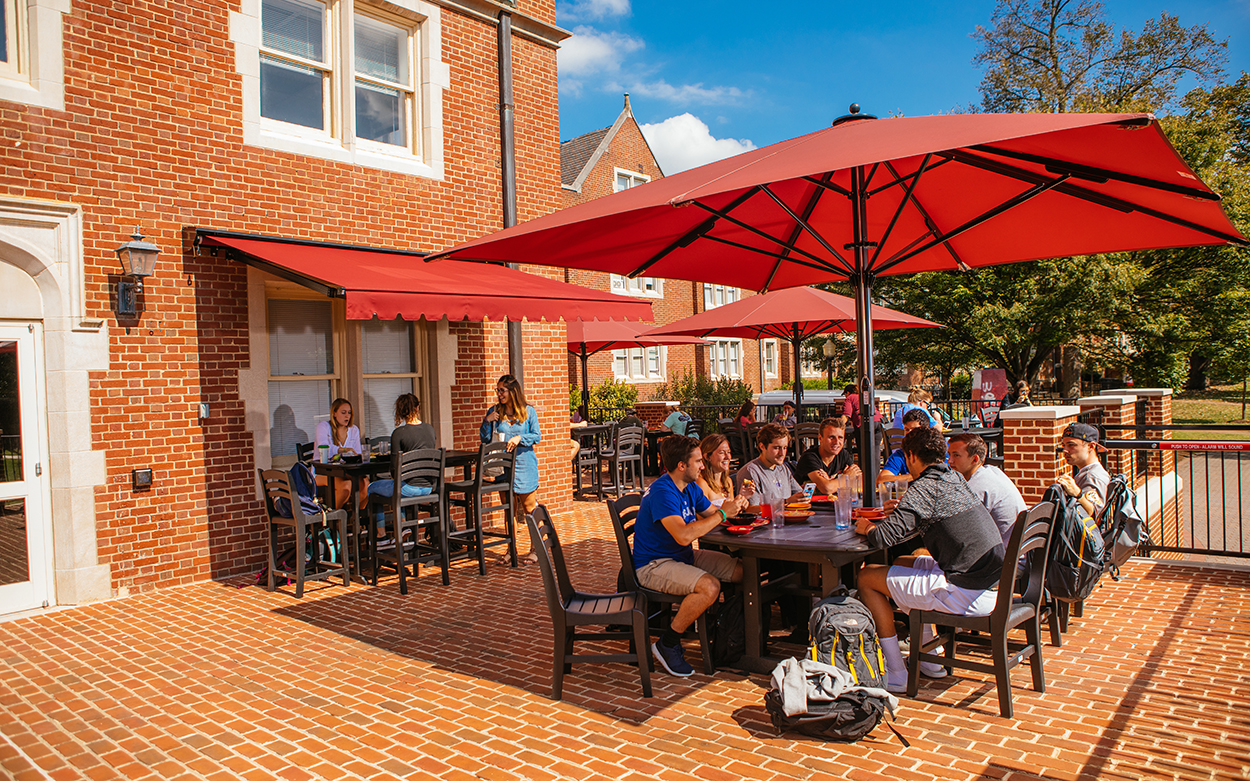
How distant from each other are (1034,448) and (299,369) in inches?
292

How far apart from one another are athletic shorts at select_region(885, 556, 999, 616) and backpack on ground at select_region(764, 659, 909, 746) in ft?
1.71

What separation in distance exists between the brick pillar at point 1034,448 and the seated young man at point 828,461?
6.56 ft

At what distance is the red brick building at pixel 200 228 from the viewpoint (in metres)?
6.40

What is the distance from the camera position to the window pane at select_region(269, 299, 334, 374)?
8008 mm

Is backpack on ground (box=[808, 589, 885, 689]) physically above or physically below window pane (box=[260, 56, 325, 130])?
below

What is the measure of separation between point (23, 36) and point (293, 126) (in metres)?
2.26

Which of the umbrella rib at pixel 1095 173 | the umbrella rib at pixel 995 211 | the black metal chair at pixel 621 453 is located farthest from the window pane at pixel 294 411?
the umbrella rib at pixel 1095 173

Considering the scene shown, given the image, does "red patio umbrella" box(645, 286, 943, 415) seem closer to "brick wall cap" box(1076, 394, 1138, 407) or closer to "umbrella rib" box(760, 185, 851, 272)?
"brick wall cap" box(1076, 394, 1138, 407)

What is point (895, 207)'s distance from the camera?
5.74 meters

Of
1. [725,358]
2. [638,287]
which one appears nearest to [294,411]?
[638,287]

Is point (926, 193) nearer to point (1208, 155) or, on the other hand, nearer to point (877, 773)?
point (877, 773)

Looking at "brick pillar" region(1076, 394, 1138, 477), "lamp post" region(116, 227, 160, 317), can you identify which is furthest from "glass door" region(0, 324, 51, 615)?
"brick pillar" region(1076, 394, 1138, 477)

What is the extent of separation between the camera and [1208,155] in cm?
2028

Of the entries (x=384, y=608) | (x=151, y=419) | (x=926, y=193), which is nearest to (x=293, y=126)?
(x=151, y=419)
